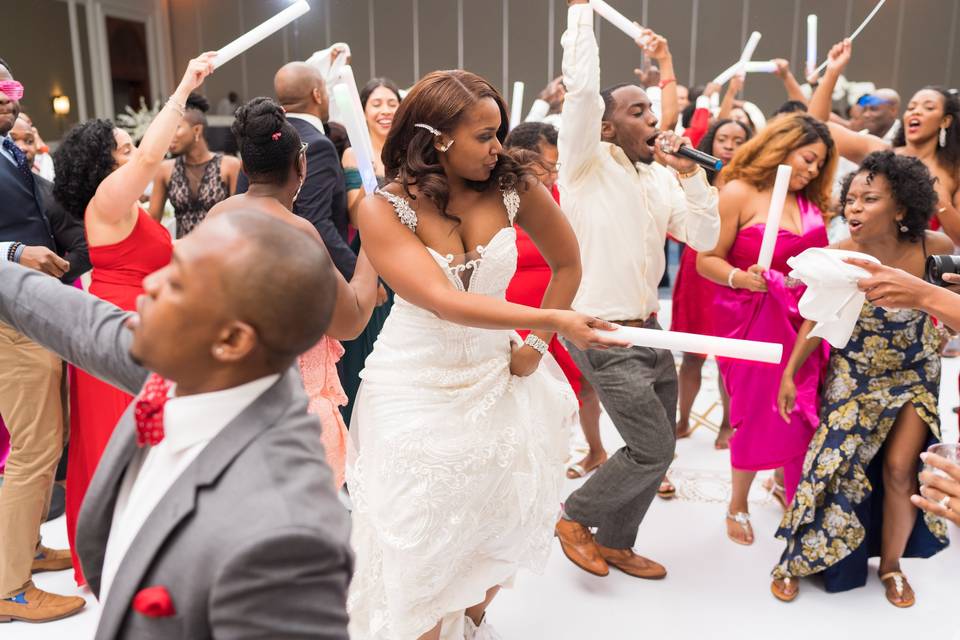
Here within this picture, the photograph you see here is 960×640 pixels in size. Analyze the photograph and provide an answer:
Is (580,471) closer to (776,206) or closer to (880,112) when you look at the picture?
(776,206)

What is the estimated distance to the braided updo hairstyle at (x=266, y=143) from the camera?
206cm

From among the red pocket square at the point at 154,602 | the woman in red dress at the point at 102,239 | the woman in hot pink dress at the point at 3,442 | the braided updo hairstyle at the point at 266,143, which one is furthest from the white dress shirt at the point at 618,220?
the woman in hot pink dress at the point at 3,442

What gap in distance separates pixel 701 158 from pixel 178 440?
1.87 metres

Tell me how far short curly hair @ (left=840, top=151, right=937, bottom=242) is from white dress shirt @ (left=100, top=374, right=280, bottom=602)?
7.04 ft

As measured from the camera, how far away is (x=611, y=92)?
2.72 meters

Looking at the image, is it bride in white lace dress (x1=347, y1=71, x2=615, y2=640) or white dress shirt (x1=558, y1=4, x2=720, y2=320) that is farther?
white dress shirt (x1=558, y1=4, x2=720, y2=320)

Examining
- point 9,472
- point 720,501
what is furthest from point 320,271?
point 720,501

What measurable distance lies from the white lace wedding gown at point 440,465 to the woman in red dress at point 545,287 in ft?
3.85

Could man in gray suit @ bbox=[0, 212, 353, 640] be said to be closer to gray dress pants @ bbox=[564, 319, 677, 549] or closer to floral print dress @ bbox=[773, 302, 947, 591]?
gray dress pants @ bbox=[564, 319, 677, 549]


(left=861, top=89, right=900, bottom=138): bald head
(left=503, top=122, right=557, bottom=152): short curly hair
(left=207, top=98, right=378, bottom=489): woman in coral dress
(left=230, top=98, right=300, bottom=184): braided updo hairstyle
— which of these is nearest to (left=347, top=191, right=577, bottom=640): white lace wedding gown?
(left=207, top=98, right=378, bottom=489): woman in coral dress

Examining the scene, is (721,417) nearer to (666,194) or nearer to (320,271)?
(666,194)

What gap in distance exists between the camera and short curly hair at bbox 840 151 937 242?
2.39 metres

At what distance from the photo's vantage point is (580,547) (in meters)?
2.70

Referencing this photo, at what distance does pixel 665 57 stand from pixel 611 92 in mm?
416
